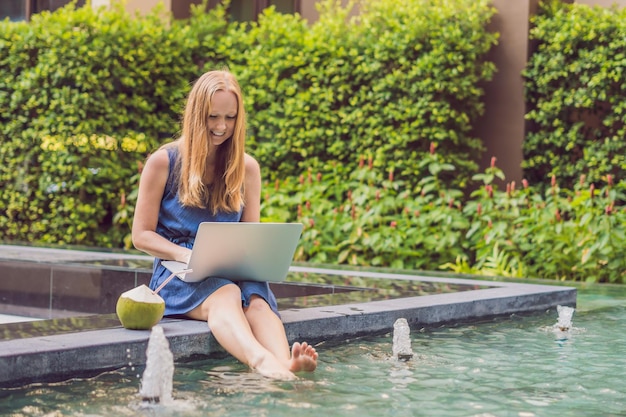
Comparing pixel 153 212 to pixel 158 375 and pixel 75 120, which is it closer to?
pixel 158 375

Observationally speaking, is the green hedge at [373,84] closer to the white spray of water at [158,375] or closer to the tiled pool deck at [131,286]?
the tiled pool deck at [131,286]

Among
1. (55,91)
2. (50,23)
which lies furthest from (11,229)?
(50,23)

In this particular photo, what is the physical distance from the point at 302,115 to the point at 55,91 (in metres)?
2.67

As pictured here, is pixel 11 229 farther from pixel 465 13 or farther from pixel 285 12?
pixel 465 13

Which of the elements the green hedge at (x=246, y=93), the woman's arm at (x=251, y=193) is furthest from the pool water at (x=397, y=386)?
the green hedge at (x=246, y=93)

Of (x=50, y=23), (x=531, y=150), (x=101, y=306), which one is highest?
(x=50, y=23)

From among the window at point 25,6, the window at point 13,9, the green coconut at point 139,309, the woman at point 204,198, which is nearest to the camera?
the green coconut at point 139,309

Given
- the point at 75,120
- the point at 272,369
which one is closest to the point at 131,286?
the point at 272,369

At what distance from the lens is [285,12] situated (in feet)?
41.5

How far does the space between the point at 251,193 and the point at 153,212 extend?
0.49 meters

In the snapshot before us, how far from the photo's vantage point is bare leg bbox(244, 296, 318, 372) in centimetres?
377

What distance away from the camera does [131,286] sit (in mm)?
6863

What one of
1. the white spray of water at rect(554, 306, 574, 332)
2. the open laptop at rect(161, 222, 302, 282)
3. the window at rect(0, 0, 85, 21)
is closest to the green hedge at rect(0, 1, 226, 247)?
the window at rect(0, 0, 85, 21)

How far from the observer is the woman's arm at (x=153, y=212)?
14.9 feet
